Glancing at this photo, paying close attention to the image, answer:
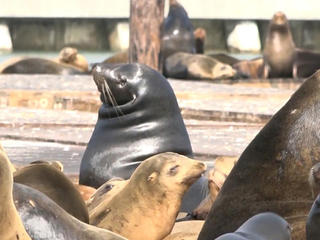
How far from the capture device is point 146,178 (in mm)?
4707

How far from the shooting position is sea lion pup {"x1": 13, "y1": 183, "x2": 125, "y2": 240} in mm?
3172

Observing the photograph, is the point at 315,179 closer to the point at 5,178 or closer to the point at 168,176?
the point at 5,178

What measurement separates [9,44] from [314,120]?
31.2 m

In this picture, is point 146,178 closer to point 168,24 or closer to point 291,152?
point 291,152

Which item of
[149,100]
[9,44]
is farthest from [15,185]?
[9,44]

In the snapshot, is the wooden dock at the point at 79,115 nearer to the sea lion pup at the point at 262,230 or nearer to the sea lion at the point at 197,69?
the sea lion at the point at 197,69

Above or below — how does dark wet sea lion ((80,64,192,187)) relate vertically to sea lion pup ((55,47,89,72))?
above

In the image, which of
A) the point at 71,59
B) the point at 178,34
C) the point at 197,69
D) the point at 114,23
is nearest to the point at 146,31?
the point at 197,69

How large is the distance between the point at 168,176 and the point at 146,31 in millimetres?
10336

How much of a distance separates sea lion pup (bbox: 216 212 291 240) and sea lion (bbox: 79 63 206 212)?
3871mm

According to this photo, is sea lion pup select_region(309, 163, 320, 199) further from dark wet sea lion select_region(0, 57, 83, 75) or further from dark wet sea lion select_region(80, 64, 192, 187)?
dark wet sea lion select_region(0, 57, 83, 75)

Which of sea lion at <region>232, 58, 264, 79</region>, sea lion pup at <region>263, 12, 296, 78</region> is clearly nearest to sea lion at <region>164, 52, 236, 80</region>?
sea lion at <region>232, 58, 264, 79</region>

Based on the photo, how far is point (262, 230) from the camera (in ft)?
8.79

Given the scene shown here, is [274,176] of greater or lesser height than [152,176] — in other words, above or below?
above
